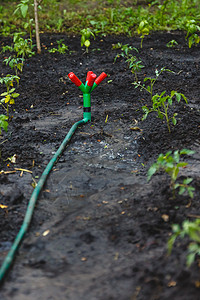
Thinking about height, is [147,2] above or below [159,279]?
above

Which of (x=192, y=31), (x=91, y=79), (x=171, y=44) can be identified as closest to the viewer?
(x=91, y=79)

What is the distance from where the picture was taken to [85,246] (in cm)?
217

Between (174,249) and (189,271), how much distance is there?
0.62 ft

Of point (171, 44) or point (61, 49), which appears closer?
point (61, 49)

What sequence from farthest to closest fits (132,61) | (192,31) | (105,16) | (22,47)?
(105,16), (192,31), (22,47), (132,61)

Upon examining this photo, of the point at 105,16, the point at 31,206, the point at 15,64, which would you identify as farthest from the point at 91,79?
the point at 105,16

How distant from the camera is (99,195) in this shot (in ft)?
8.75

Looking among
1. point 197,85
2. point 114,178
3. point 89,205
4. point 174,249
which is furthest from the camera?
point 197,85

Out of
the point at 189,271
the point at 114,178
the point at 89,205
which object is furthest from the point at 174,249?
the point at 114,178

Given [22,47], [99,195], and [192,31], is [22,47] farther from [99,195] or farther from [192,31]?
[99,195]

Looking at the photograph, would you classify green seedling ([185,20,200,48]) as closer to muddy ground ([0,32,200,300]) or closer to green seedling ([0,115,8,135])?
muddy ground ([0,32,200,300])

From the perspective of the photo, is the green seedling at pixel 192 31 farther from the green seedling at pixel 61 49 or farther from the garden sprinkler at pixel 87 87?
the garden sprinkler at pixel 87 87

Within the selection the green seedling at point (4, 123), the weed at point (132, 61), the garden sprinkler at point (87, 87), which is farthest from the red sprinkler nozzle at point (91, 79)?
the green seedling at point (4, 123)

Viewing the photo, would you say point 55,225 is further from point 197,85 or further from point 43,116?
point 197,85
